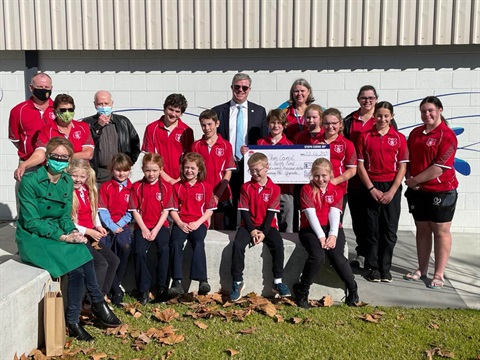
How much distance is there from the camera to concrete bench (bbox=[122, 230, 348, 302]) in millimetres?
5105

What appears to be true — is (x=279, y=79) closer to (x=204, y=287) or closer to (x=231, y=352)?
(x=204, y=287)

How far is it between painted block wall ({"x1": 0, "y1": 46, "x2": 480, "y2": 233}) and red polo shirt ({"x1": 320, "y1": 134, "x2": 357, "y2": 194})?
8.09 feet

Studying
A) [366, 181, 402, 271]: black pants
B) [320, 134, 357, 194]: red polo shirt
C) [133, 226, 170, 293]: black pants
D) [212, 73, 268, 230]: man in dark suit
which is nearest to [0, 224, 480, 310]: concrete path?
[366, 181, 402, 271]: black pants

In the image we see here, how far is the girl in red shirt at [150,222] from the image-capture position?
497 cm

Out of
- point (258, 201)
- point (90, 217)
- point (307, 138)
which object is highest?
point (307, 138)

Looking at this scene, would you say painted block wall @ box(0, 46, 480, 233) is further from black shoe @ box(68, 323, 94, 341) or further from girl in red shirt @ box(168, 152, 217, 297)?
black shoe @ box(68, 323, 94, 341)

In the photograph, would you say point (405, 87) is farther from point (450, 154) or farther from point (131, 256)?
point (131, 256)

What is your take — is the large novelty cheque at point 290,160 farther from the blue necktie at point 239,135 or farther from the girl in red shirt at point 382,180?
the girl in red shirt at point 382,180

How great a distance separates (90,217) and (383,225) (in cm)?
307

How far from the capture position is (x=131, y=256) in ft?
16.9

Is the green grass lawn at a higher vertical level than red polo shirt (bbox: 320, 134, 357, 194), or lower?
lower

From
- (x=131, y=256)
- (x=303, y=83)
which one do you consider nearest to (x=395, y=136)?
(x=303, y=83)

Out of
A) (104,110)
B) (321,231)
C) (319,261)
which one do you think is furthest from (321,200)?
(104,110)

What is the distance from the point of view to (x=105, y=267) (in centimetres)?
461
